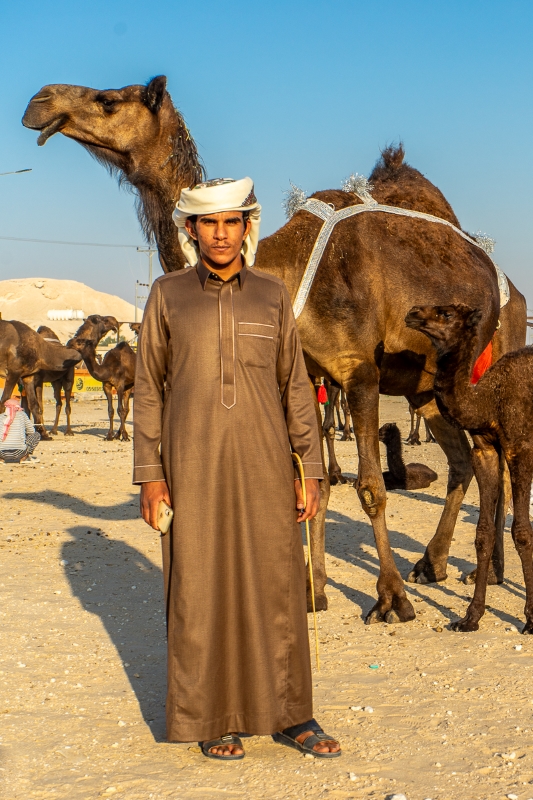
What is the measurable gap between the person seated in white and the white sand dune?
103806 mm

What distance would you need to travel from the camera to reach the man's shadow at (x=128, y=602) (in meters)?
4.91

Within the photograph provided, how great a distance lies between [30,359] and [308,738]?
1875 cm

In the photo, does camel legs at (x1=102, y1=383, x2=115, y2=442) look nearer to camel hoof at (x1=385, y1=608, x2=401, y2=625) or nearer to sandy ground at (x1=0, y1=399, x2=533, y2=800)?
sandy ground at (x1=0, y1=399, x2=533, y2=800)

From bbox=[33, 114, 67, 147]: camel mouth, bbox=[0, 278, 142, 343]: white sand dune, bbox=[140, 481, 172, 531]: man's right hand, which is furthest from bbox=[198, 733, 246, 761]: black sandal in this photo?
bbox=[0, 278, 142, 343]: white sand dune

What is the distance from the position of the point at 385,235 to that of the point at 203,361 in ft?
10.1

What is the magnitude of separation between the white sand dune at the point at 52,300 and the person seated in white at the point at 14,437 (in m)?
104

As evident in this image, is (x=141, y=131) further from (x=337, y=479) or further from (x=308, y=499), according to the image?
(x=337, y=479)

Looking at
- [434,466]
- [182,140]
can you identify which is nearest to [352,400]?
[182,140]

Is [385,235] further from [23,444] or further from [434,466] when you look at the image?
[23,444]

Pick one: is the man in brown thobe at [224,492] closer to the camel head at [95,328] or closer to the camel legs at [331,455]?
the camel legs at [331,455]

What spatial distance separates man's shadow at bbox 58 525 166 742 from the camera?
4905 mm

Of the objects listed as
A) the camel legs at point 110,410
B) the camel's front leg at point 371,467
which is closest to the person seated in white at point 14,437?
the camel legs at point 110,410

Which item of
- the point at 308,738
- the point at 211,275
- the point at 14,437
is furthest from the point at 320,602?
the point at 14,437

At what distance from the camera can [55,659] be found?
17.5ft
